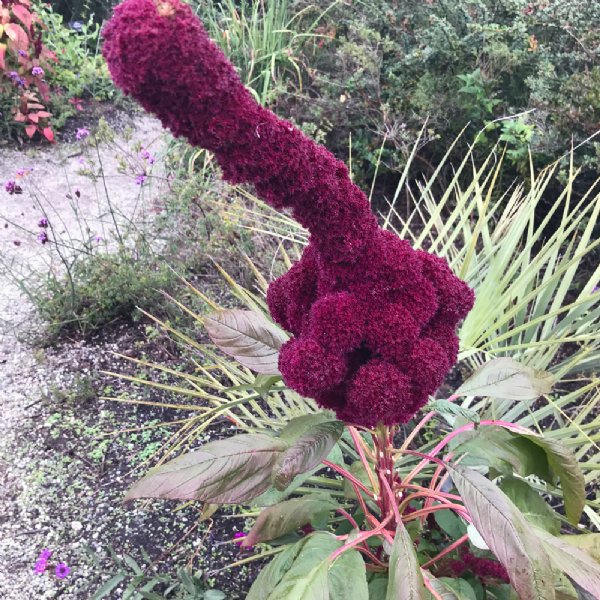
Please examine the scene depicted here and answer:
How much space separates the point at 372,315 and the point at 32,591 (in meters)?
1.39

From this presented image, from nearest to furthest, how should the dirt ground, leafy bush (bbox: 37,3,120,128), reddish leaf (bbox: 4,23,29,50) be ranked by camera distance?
the dirt ground < reddish leaf (bbox: 4,23,29,50) < leafy bush (bbox: 37,3,120,128)

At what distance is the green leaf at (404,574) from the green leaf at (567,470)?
0.97ft

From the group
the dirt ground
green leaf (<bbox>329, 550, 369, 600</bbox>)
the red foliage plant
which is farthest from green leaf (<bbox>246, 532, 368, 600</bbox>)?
the red foliage plant

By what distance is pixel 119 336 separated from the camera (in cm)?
252

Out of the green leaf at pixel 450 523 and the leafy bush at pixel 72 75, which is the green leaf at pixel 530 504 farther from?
the leafy bush at pixel 72 75

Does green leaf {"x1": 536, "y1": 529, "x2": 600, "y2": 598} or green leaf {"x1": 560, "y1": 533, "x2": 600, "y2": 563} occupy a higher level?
green leaf {"x1": 536, "y1": 529, "x2": 600, "y2": 598}

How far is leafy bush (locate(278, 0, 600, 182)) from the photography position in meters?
2.71

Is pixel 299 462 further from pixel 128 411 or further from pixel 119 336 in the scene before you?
pixel 119 336

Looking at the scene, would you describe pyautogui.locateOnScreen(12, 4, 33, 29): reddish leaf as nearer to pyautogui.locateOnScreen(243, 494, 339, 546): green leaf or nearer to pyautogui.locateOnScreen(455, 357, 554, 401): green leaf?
pyautogui.locateOnScreen(243, 494, 339, 546): green leaf

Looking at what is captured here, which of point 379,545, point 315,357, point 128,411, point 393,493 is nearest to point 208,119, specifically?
point 315,357

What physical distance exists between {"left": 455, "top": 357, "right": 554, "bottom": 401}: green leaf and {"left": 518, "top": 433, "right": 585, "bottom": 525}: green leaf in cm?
8

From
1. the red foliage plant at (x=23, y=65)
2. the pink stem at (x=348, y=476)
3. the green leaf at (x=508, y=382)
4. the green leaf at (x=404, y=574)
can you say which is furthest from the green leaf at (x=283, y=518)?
the red foliage plant at (x=23, y=65)

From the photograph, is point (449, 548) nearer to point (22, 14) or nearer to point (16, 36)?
point (16, 36)

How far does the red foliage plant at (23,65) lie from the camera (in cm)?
384
